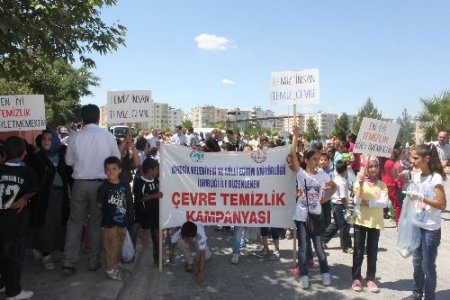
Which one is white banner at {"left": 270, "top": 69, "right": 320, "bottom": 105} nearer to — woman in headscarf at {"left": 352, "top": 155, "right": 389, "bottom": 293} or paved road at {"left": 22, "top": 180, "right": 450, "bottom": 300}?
woman in headscarf at {"left": 352, "top": 155, "right": 389, "bottom": 293}

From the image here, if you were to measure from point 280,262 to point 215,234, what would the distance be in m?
2.01

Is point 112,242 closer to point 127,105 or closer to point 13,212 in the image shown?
point 13,212

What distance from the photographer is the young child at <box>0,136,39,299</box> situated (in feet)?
14.4

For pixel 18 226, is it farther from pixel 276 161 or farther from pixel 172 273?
pixel 276 161

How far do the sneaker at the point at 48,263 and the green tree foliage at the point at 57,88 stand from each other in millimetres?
13703

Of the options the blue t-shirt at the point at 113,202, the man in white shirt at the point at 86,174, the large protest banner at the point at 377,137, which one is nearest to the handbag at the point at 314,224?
the large protest banner at the point at 377,137

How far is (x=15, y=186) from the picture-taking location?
174 inches

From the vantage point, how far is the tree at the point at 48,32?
547 cm

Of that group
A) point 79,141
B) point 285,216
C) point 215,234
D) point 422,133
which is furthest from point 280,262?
point 422,133

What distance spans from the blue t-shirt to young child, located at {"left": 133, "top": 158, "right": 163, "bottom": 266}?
0.52m

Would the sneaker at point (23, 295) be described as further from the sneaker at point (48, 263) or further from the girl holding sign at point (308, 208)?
the girl holding sign at point (308, 208)

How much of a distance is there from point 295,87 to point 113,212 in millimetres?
3151

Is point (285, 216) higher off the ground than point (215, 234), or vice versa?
point (285, 216)

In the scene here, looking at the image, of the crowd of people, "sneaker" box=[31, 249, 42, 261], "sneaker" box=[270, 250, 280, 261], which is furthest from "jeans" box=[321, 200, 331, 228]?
"sneaker" box=[31, 249, 42, 261]
